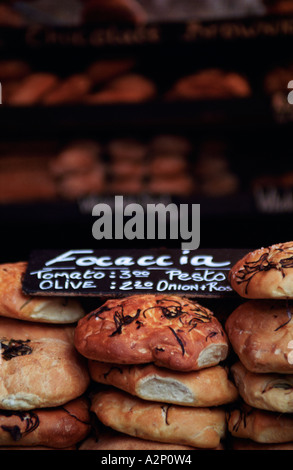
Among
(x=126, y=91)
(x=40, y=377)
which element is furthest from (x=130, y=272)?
(x=126, y=91)

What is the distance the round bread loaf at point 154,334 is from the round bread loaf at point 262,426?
0.15m

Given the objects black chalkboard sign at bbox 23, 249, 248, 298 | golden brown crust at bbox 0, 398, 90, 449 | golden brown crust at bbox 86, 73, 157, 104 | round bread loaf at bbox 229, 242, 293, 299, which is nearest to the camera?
round bread loaf at bbox 229, 242, 293, 299

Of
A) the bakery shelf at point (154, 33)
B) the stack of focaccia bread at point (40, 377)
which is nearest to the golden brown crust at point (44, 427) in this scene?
the stack of focaccia bread at point (40, 377)

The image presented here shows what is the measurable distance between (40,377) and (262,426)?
56 centimetres

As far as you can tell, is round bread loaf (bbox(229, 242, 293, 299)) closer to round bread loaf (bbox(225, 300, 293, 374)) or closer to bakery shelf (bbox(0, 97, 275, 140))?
round bread loaf (bbox(225, 300, 293, 374))

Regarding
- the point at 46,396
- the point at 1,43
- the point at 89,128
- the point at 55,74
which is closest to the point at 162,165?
the point at 89,128

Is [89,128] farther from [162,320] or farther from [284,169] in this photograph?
[162,320]

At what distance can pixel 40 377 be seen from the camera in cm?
120

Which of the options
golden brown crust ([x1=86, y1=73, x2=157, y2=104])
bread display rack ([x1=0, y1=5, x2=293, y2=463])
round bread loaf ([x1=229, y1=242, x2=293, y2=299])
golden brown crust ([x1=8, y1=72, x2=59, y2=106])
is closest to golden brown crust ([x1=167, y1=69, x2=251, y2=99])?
bread display rack ([x1=0, y1=5, x2=293, y2=463])

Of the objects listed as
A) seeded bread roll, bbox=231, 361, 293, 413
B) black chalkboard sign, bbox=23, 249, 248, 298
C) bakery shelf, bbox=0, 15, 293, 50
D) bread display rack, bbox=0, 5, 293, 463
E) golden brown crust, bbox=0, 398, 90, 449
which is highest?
bakery shelf, bbox=0, 15, 293, 50

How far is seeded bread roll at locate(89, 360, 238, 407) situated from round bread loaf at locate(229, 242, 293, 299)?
233 mm

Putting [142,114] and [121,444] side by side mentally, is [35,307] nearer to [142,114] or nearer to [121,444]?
[121,444]

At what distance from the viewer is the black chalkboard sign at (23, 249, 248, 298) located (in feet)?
4.32

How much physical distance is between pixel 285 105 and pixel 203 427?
219 centimetres
